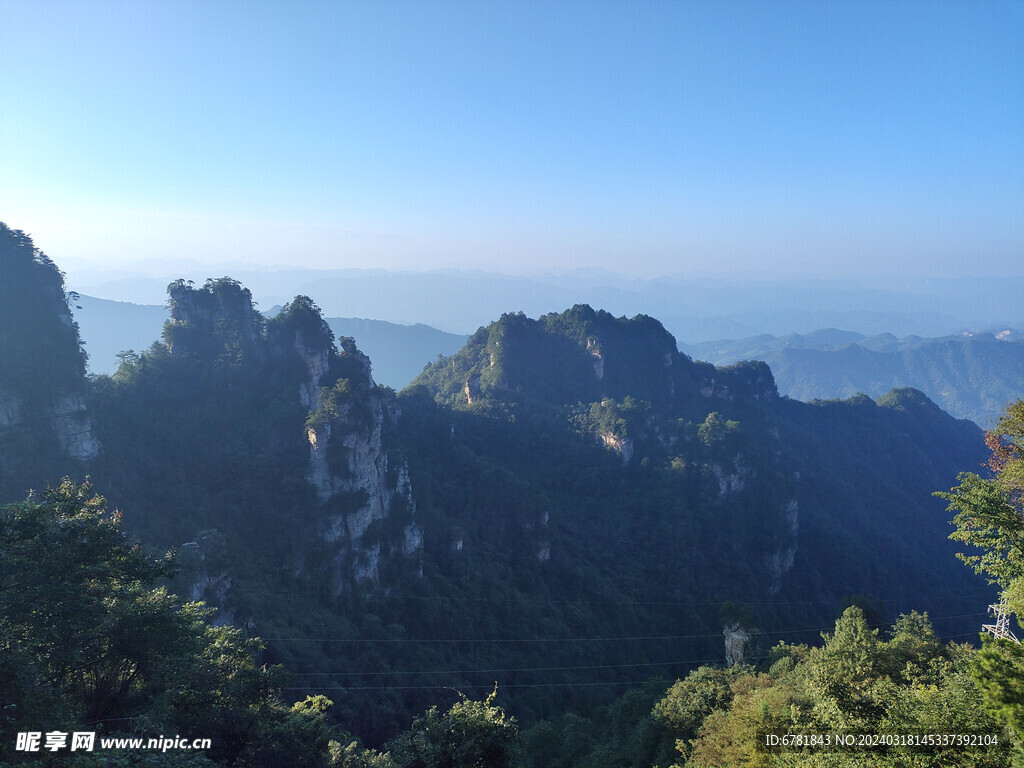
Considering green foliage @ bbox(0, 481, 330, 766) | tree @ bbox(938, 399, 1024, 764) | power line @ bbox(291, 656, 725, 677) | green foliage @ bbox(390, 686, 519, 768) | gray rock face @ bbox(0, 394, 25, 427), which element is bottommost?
power line @ bbox(291, 656, 725, 677)

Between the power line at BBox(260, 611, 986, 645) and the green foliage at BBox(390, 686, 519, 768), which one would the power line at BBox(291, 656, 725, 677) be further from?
the green foliage at BBox(390, 686, 519, 768)

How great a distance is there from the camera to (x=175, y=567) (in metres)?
16.9

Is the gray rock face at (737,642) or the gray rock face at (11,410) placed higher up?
the gray rock face at (11,410)

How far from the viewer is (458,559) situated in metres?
43.6

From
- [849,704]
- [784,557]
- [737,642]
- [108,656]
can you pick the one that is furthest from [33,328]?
[784,557]

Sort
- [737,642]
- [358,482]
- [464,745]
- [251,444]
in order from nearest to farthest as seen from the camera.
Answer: [464,745] < [737,642] < [251,444] < [358,482]

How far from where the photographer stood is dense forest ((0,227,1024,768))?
13.4 m

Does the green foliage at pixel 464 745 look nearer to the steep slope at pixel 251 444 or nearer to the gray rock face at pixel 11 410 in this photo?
the steep slope at pixel 251 444

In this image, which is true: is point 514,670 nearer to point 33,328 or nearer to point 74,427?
point 74,427

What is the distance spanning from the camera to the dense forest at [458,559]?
44.1ft

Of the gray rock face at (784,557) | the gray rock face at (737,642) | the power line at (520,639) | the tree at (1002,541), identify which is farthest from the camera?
the gray rock face at (784,557)

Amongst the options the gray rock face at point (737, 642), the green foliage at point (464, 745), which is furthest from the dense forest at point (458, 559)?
the gray rock face at point (737, 642)

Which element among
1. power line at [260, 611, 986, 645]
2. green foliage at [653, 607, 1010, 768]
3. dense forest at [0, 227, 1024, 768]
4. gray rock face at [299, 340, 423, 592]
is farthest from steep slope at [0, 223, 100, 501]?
green foliage at [653, 607, 1010, 768]

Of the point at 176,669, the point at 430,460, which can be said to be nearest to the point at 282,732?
the point at 176,669
